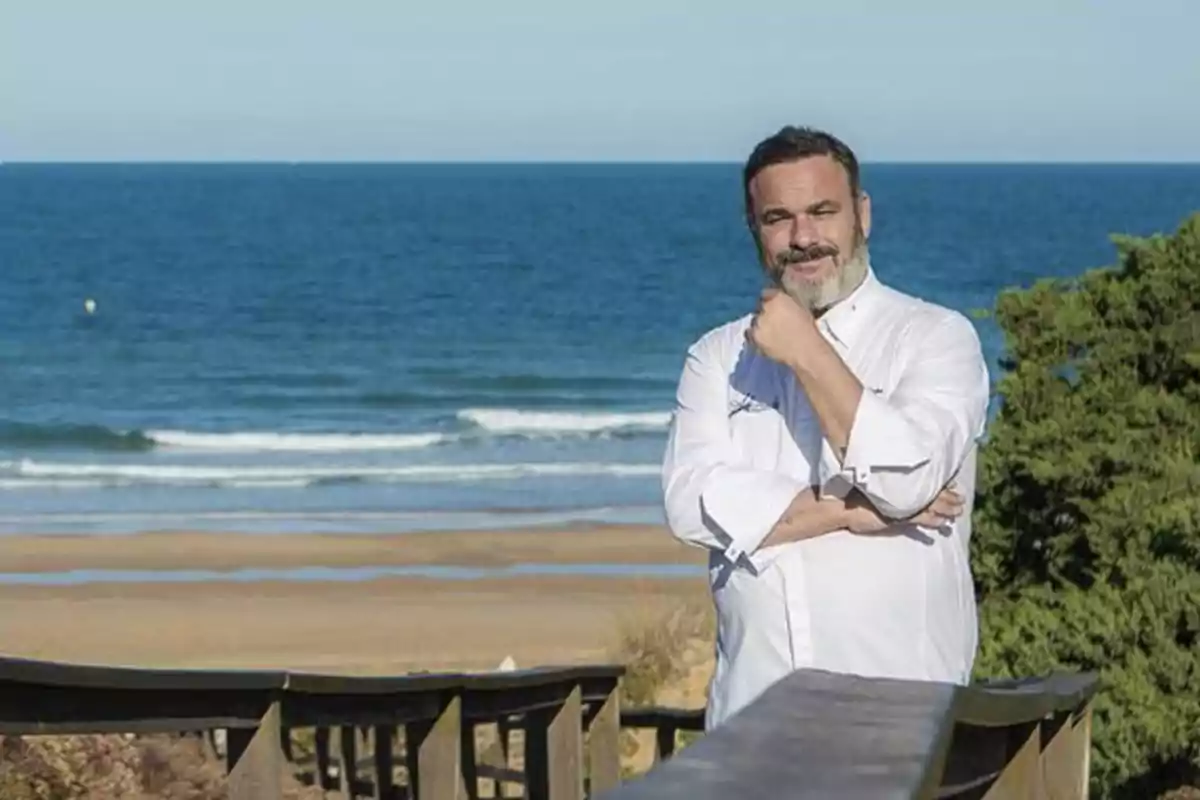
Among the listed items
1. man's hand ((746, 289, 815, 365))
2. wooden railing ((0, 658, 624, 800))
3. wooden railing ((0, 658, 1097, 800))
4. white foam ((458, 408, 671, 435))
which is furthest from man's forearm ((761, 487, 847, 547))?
white foam ((458, 408, 671, 435))

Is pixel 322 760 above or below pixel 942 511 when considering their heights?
below

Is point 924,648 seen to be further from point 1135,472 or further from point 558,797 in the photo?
point 1135,472

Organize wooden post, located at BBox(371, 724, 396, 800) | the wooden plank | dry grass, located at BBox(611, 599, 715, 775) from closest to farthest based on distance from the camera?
the wooden plank → wooden post, located at BBox(371, 724, 396, 800) → dry grass, located at BBox(611, 599, 715, 775)

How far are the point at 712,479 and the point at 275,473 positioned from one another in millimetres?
24083

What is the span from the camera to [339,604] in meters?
18.9

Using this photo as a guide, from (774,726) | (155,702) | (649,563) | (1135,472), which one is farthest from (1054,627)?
(649,563)

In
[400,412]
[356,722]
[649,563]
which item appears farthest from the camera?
[400,412]

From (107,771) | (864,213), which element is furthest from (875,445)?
(107,771)

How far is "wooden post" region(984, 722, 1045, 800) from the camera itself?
365 centimetres

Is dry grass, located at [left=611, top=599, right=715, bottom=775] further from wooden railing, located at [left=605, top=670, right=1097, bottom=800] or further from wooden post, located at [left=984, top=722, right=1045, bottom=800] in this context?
wooden railing, located at [left=605, top=670, right=1097, bottom=800]

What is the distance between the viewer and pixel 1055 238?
84.1 m

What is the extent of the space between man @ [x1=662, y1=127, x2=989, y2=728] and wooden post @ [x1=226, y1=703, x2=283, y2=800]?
30.3 inches

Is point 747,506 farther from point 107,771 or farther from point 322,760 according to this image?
point 322,760

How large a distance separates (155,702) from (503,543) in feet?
60.4
